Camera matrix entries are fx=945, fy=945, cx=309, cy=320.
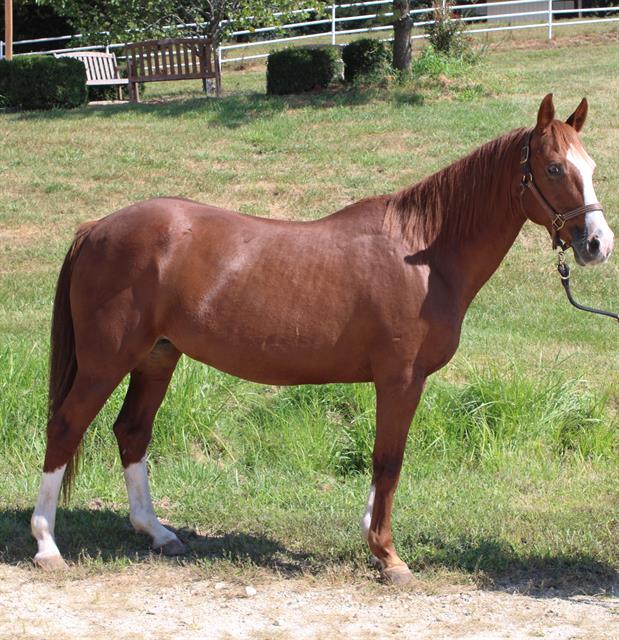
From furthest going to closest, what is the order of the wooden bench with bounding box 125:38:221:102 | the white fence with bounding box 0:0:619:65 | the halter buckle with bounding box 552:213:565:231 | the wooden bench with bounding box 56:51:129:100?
1. the white fence with bounding box 0:0:619:65
2. the wooden bench with bounding box 56:51:129:100
3. the wooden bench with bounding box 125:38:221:102
4. the halter buckle with bounding box 552:213:565:231

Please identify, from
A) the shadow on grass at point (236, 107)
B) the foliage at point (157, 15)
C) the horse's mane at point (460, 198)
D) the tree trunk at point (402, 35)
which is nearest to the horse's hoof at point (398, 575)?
the horse's mane at point (460, 198)

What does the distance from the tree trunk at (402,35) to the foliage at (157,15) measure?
238 cm

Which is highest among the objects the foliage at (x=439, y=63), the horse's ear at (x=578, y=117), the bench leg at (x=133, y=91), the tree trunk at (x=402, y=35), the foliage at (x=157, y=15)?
the foliage at (x=157, y=15)

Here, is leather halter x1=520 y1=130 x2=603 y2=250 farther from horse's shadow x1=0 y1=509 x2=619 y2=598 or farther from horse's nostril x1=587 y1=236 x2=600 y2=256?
horse's shadow x1=0 y1=509 x2=619 y2=598

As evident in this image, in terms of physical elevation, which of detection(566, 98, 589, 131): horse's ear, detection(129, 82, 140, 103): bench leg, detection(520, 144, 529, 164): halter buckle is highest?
detection(129, 82, 140, 103): bench leg

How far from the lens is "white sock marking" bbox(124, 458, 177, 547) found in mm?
5164

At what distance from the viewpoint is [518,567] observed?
486 centimetres

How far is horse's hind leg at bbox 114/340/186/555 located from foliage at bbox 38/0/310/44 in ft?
48.2

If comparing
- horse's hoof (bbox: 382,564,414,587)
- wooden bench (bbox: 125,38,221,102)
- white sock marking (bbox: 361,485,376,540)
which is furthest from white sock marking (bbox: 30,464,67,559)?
wooden bench (bbox: 125,38,221,102)

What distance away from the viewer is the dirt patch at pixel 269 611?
13.7 ft

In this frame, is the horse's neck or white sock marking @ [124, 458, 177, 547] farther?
white sock marking @ [124, 458, 177, 547]

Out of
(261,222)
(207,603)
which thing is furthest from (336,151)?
(207,603)

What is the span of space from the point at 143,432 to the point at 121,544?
63cm

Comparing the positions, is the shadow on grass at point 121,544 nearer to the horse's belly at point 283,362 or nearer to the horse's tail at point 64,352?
the horse's tail at point 64,352
